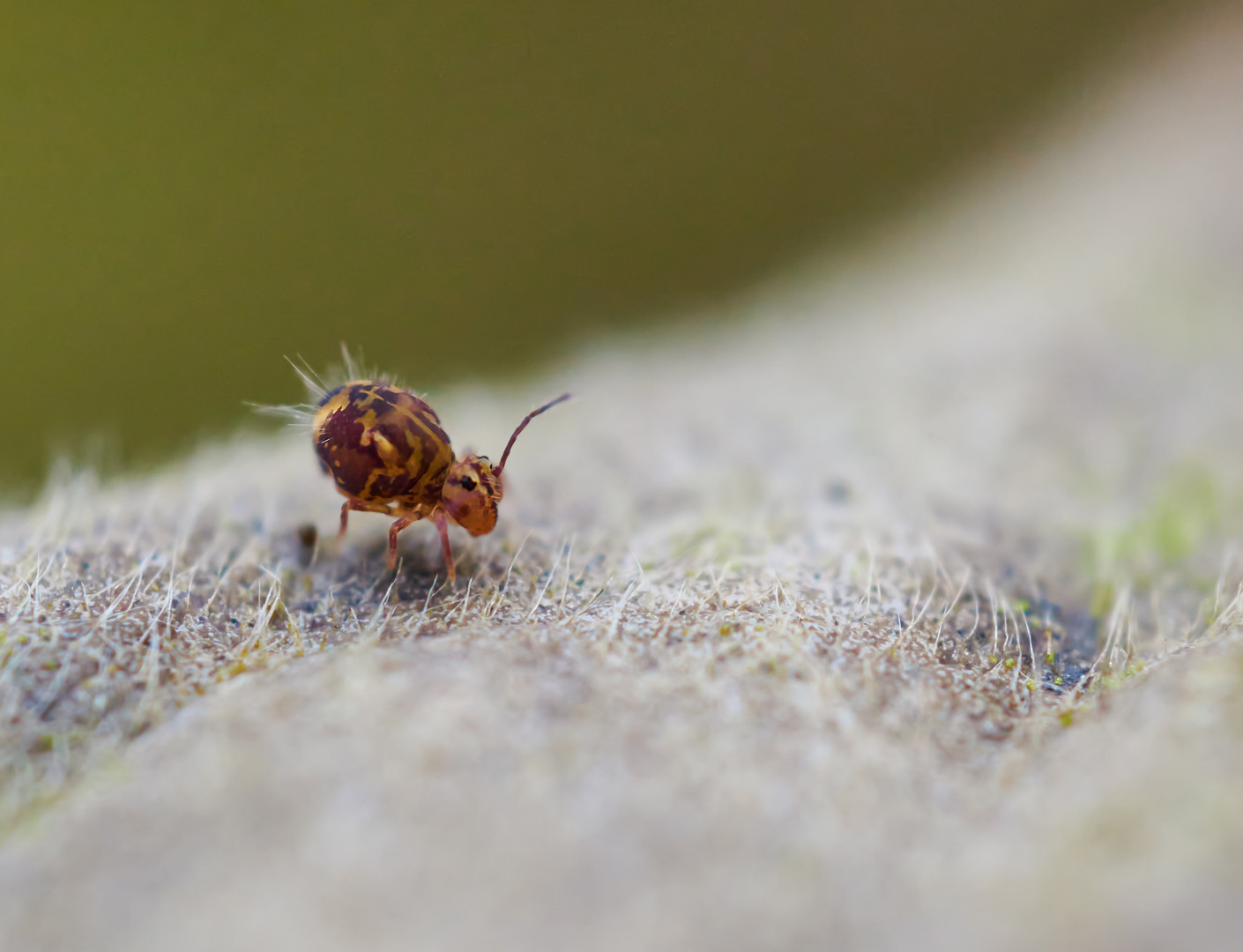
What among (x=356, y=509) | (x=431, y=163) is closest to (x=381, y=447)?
(x=356, y=509)

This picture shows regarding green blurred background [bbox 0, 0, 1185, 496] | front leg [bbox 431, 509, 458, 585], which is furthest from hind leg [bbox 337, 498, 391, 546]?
green blurred background [bbox 0, 0, 1185, 496]

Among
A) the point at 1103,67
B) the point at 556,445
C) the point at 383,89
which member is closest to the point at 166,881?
the point at 556,445

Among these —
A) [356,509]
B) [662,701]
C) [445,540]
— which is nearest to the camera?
[662,701]

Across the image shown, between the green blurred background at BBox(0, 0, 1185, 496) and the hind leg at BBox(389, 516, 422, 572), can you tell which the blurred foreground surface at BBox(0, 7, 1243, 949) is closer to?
the hind leg at BBox(389, 516, 422, 572)

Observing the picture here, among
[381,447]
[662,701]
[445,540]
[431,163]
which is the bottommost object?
[662,701]

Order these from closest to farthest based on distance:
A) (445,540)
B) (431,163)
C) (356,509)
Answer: (445,540)
(356,509)
(431,163)

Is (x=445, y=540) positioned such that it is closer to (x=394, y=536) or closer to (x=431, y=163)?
(x=394, y=536)

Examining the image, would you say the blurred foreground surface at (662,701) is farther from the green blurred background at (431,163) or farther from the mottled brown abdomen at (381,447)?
the green blurred background at (431,163)
